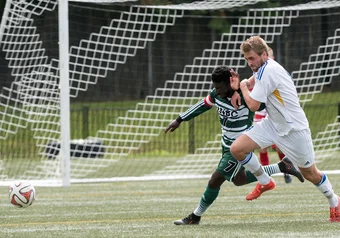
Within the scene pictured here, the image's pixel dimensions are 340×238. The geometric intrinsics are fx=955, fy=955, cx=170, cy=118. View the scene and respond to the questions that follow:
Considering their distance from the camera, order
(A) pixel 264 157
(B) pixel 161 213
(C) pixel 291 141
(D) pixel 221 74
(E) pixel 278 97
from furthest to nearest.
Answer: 1. (A) pixel 264 157
2. (B) pixel 161 213
3. (D) pixel 221 74
4. (C) pixel 291 141
5. (E) pixel 278 97

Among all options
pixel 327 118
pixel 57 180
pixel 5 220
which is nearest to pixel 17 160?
pixel 57 180

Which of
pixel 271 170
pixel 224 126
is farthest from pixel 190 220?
pixel 271 170

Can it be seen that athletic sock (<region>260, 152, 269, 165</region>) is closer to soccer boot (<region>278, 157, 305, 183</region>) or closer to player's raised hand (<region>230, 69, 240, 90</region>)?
soccer boot (<region>278, 157, 305, 183</region>)

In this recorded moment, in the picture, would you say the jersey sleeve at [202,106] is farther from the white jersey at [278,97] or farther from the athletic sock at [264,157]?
the athletic sock at [264,157]

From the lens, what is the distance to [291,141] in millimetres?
8352

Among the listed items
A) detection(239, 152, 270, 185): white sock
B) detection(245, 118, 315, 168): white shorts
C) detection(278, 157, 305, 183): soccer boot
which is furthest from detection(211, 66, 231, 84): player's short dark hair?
detection(278, 157, 305, 183): soccer boot

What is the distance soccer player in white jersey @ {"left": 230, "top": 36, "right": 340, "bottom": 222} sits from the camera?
8.19 meters

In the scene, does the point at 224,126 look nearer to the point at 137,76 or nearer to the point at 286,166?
the point at 286,166

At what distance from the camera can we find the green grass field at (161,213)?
7.91 metres

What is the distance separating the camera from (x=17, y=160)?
19.3 metres

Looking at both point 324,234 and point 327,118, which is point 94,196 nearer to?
point 324,234

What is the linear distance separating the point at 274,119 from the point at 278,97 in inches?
9.0

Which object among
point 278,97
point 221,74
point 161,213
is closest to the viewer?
point 278,97

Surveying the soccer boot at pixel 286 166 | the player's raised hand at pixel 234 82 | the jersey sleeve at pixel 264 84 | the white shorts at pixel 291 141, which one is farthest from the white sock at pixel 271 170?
the jersey sleeve at pixel 264 84
